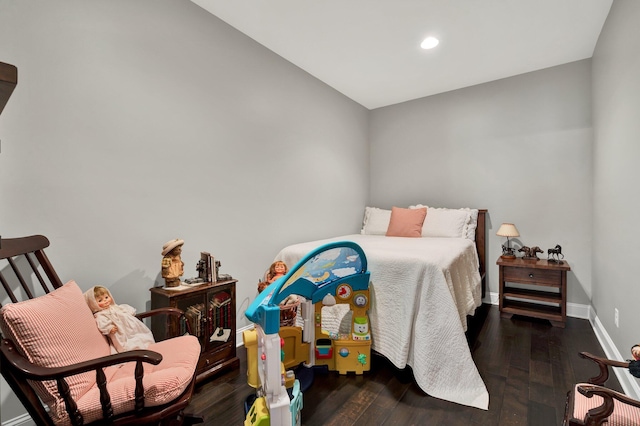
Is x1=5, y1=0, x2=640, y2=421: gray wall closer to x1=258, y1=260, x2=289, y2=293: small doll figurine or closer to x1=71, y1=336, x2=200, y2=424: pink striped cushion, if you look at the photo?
x1=258, y1=260, x2=289, y2=293: small doll figurine

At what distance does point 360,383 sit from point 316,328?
45cm

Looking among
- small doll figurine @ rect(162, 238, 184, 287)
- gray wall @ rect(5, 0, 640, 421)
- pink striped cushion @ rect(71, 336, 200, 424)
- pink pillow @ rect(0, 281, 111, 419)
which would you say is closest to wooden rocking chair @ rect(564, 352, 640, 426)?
gray wall @ rect(5, 0, 640, 421)

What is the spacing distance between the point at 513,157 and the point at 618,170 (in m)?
1.44

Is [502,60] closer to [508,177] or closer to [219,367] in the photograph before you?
[508,177]

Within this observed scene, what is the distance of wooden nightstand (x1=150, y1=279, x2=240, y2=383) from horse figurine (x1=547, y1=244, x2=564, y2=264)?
10.5 ft

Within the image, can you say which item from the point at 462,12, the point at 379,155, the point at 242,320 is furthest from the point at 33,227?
the point at 379,155

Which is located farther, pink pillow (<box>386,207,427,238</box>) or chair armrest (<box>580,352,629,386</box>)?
pink pillow (<box>386,207,427,238</box>)

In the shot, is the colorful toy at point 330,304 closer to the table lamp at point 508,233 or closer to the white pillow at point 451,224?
the white pillow at point 451,224

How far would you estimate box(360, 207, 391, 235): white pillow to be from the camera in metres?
4.03

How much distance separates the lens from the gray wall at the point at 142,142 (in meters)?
1.62

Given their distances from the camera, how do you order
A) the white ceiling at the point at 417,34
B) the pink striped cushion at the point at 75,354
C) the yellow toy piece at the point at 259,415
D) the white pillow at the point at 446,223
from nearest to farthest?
the pink striped cushion at the point at 75,354, the yellow toy piece at the point at 259,415, the white ceiling at the point at 417,34, the white pillow at the point at 446,223

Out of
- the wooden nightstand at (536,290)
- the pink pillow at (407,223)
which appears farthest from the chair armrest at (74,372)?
the wooden nightstand at (536,290)

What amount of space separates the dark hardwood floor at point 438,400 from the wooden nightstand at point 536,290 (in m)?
0.44

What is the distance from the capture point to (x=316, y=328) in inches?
88.4
